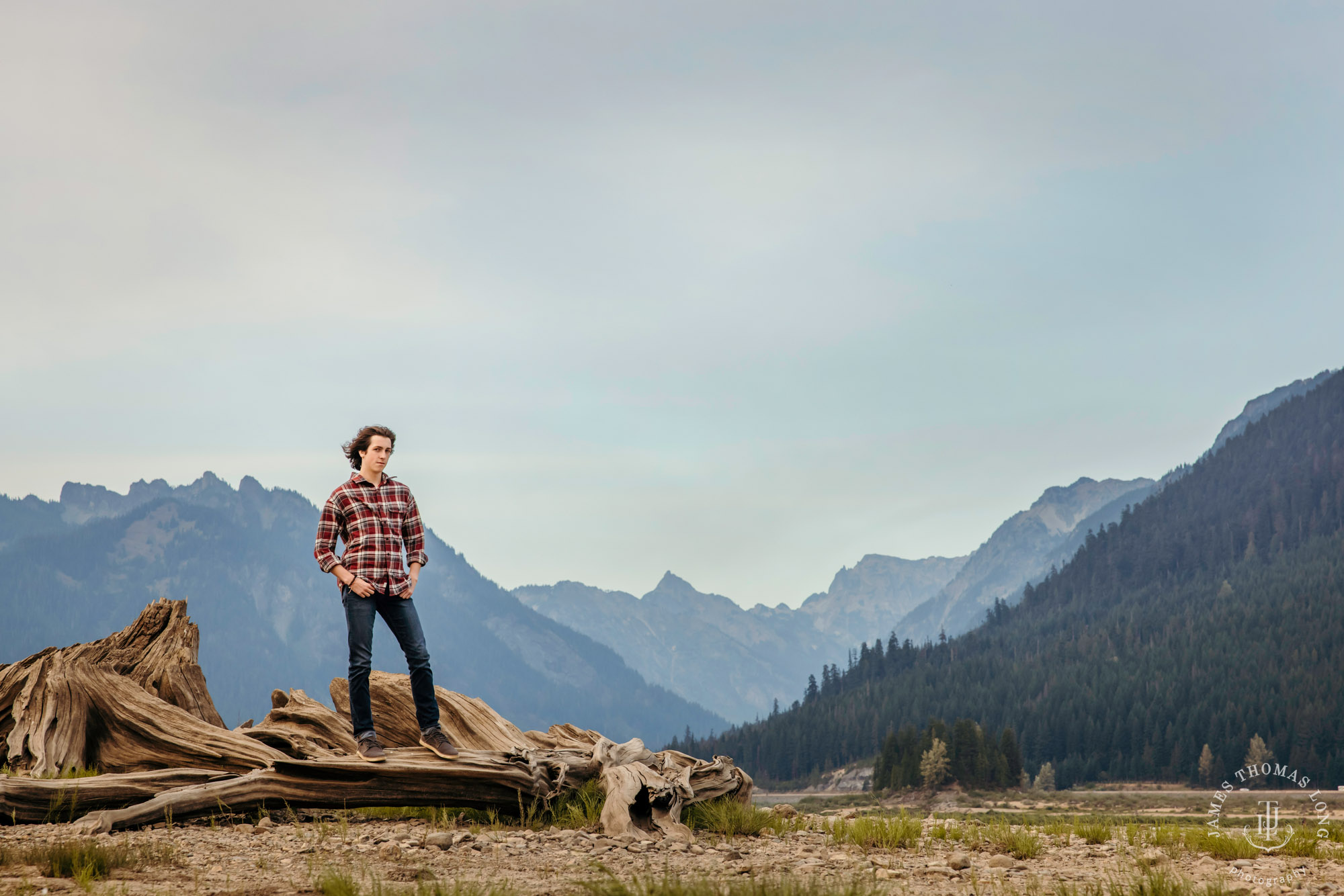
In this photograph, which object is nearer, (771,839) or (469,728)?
(771,839)

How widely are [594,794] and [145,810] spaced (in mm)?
5186

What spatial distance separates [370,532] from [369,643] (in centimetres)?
131

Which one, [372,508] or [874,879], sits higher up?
[372,508]

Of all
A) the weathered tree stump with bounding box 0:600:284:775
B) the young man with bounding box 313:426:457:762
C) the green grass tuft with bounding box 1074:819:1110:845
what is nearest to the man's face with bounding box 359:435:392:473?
the young man with bounding box 313:426:457:762

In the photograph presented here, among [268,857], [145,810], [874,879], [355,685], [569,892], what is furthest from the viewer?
[355,685]

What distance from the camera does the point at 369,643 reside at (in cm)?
1088

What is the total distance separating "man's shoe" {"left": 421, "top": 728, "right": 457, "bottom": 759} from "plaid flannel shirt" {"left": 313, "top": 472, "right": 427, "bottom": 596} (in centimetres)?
194

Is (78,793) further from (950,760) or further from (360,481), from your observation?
(950,760)

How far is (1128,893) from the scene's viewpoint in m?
7.53

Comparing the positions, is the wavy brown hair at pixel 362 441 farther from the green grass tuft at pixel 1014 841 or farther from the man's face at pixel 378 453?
the green grass tuft at pixel 1014 841

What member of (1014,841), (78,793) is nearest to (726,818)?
(1014,841)

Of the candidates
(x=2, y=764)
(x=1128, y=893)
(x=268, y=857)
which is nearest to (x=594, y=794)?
(x=268, y=857)

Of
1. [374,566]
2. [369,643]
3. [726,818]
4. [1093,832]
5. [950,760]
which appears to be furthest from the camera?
[950,760]

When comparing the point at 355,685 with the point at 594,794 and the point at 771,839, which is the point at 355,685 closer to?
the point at 594,794
